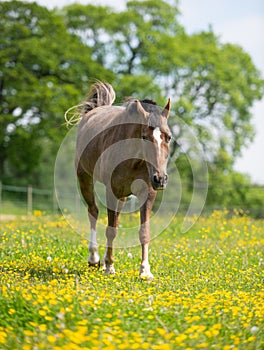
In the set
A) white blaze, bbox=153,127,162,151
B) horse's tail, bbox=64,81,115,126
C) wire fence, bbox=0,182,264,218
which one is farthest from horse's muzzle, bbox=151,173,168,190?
wire fence, bbox=0,182,264,218

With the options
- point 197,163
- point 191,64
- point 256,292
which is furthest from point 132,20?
point 256,292

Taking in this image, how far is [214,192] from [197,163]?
4.35 metres

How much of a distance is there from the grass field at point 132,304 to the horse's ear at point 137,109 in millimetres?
2075

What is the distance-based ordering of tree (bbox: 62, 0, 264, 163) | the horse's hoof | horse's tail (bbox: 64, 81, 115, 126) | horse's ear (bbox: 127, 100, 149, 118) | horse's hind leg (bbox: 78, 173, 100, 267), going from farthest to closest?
tree (bbox: 62, 0, 264, 163)
horse's tail (bbox: 64, 81, 115, 126)
horse's hind leg (bbox: 78, 173, 100, 267)
the horse's hoof
horse's ear (bbox: 127, 100, 149, 118)

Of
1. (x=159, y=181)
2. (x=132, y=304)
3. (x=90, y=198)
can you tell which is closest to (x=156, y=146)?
(x=159, y=181)

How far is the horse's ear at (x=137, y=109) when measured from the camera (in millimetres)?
6836

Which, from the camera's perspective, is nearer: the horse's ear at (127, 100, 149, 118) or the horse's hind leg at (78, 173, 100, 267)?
the horse's ear at (127, 100, 149, 118)

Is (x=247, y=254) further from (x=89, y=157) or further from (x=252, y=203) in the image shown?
(x=252, y=203)

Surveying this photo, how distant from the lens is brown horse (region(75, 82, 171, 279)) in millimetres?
6598

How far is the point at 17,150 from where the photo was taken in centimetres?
3556

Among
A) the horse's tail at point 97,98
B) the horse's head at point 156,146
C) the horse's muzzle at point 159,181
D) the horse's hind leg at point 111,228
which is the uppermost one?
the horse's tail at point 97,98

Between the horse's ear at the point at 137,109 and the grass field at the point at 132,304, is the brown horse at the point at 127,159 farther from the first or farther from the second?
the grass field at the point at 132,304

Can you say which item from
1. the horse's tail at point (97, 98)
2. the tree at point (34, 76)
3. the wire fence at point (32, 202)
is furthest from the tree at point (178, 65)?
the horse's tail at point (97, 98)

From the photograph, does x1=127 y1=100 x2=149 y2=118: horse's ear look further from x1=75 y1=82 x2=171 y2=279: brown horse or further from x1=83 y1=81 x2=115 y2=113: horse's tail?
x1=83 y1=81 x2=115 y2=113: horse's tail
